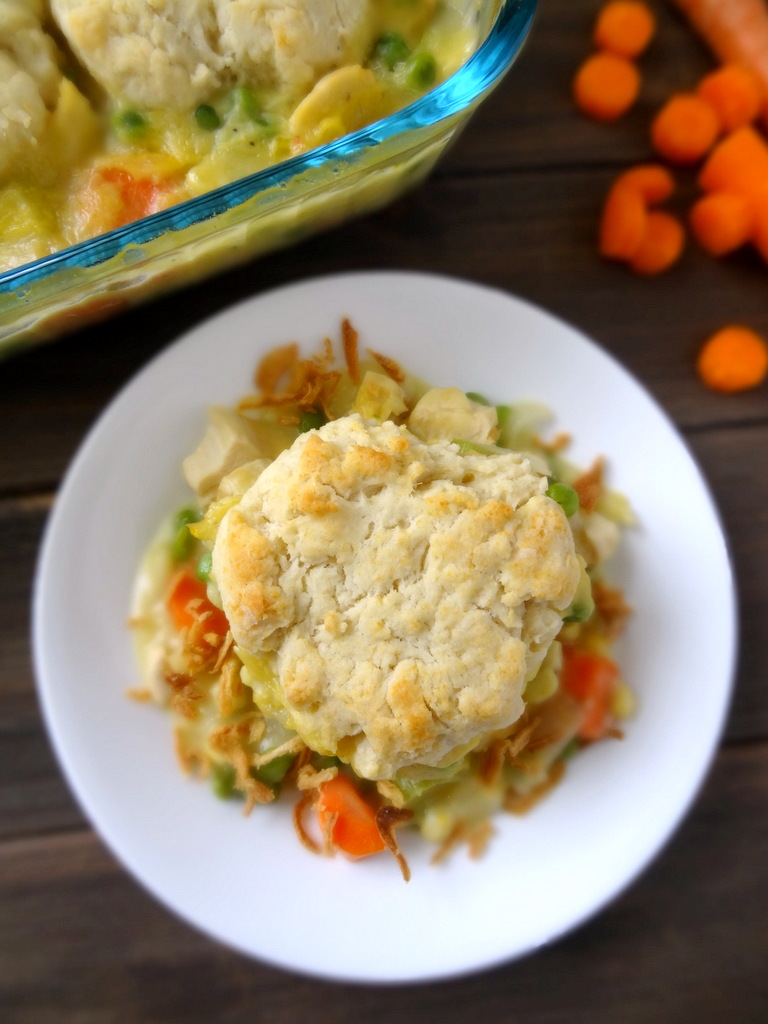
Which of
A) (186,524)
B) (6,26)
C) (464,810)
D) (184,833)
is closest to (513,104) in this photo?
(6,26)

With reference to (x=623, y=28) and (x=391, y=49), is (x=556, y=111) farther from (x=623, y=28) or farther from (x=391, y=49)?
(x=391, y=49)

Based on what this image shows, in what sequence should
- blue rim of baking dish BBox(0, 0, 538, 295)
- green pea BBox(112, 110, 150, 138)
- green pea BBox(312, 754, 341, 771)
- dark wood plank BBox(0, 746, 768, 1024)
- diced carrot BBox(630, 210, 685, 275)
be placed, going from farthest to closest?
diced carrot BBox(630, 210, 685, 275) < dark wood plank BBox(0, 746, 768, 1024) < green pea BBox(312, 754, 341, 771) < green pea BBox(112, 110, 150, 138) < blue rim of baking dish BBox(0, 0, 538, 295)

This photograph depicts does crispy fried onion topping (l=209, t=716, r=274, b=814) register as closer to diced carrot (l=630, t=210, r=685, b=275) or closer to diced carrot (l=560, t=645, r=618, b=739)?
diced carrot (l=560, t=645, r=618, b=739)

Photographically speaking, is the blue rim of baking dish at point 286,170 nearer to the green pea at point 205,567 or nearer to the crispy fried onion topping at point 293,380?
the crispy fried onion topping at point 293,380

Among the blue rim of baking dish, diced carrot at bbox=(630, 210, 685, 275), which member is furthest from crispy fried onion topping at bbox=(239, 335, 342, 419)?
diced carrot at bbox=(630, 210, 685, 275)

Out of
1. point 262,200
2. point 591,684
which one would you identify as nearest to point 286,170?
point 262,200
